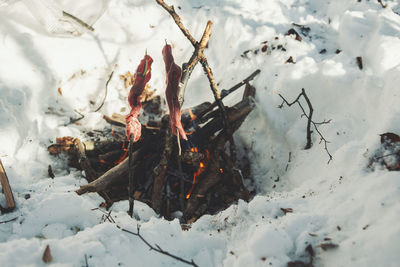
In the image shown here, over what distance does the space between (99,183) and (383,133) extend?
2309 mm

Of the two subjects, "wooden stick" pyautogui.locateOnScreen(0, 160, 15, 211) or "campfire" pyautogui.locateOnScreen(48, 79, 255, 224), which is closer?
"wooden stick" pyautogui.locateOnScreen(0, 160, 15, 211)

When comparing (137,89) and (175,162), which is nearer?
(137,89)

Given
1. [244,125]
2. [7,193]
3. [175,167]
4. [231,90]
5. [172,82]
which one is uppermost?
[231,90]

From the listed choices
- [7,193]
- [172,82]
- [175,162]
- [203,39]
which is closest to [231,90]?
[203,39]

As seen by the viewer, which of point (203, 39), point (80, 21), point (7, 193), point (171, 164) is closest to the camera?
point (7, 193)

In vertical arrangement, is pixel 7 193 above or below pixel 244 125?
below

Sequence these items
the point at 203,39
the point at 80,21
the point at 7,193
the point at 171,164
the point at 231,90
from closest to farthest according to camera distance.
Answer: the point at 7,193, the point at 203,39, the point at 171,164, the point at 231,90, the point at 80,21

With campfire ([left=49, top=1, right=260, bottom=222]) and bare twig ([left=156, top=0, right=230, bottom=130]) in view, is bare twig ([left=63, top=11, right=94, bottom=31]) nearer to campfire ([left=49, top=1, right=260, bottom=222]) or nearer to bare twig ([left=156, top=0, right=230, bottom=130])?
campfire ([left=49, top=1, right=260, bottom=222])

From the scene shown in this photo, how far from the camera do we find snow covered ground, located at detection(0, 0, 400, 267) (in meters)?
1.33

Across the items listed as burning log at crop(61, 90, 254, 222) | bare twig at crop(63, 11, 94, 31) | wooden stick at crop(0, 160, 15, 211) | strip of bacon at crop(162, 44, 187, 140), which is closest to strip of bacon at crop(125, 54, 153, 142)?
strip of bacon at crop(162, 44, 187, 140)

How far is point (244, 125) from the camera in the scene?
3072mm

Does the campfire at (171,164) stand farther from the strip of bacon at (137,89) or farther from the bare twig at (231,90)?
the strip of bacon at (137,89)

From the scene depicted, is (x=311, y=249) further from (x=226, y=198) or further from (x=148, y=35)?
(x=148, y=35)

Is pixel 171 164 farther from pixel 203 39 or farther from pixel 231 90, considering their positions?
pixel 203 39
